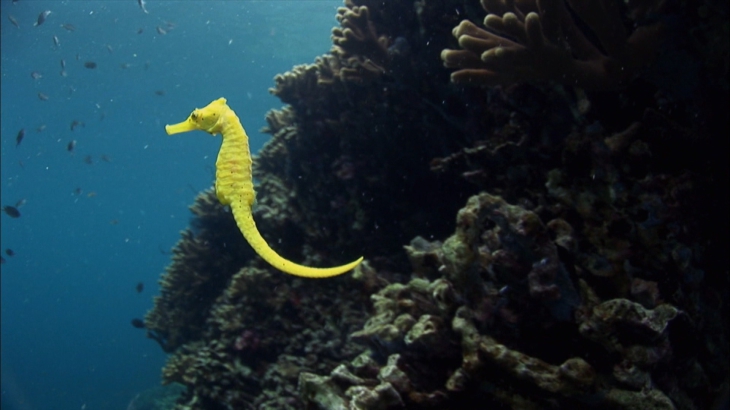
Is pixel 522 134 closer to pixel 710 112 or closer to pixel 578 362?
pixel 710 112

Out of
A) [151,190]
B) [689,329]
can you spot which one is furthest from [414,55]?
[151,190]

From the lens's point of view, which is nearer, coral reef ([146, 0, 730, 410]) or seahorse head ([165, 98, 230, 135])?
seahorse head ([165, 98, 230, 135])

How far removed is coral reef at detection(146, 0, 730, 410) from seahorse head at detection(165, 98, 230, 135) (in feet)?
5.93

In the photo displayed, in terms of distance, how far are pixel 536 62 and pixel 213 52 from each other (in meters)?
34.8

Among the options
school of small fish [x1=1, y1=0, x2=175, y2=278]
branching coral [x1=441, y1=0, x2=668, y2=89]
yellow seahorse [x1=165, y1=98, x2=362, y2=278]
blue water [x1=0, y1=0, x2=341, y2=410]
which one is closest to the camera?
yellow seahorse [x1=165, y1=98, x2=362, y2=278]

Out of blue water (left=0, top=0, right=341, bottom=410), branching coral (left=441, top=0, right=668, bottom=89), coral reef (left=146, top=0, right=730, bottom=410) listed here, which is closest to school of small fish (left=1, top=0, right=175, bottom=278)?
blue water (left=0, top=0, right=341, bottom=410)

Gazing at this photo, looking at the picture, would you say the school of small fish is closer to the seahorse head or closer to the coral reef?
the coral reef

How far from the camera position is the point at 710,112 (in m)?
3.15

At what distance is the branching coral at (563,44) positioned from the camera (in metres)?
3.19

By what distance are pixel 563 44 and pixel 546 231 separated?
1.51 metres

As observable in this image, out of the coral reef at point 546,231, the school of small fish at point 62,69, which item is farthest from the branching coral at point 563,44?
the school of small fish at point 62,69

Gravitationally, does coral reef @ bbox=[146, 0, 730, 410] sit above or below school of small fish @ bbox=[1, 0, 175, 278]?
below

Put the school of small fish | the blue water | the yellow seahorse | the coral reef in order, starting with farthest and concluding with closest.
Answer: the blue water → the school of small fish → the coral reef → the yellow seahorse

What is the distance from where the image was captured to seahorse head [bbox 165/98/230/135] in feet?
7.87
